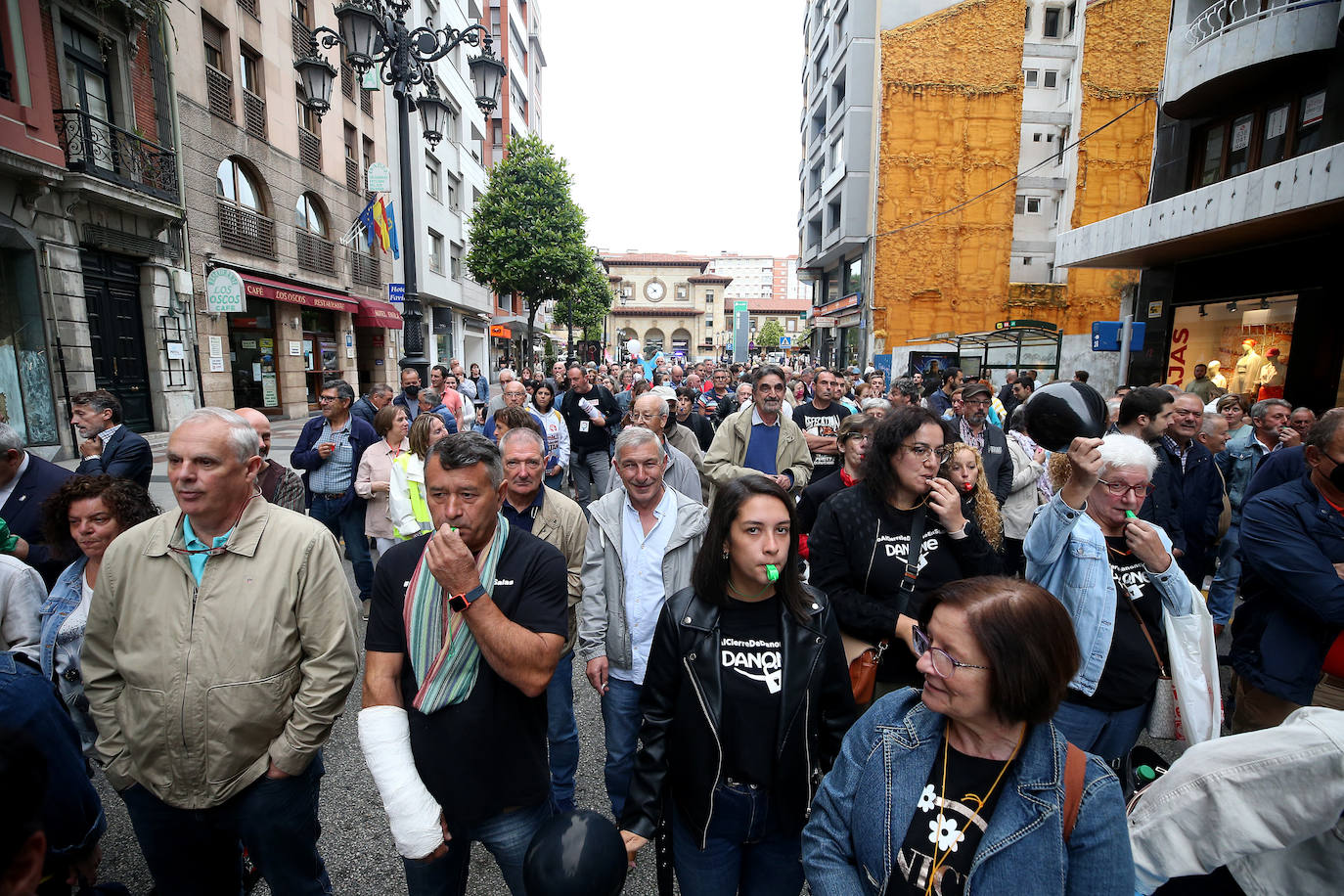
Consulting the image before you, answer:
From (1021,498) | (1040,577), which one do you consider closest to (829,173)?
(1021,498)

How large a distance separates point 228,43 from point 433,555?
2005cm

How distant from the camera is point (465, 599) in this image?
5.97 feet

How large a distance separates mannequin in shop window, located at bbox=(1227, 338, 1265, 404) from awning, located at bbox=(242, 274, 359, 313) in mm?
22185

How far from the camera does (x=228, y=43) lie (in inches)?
611

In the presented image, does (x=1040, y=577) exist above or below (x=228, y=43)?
below

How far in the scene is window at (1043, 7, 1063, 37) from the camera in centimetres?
3152

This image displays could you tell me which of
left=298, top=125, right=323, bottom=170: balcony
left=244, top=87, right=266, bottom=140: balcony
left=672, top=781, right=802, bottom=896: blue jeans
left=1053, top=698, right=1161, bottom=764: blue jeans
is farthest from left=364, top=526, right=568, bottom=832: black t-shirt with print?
left=298, top=125, right=323, bottom=170: balcony

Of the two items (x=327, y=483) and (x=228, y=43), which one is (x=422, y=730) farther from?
(x=228, y=43)

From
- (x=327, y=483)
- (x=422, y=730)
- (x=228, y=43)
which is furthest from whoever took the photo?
(x=228, y=43)

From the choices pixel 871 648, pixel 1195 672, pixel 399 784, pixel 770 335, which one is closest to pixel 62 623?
pixel 399 784

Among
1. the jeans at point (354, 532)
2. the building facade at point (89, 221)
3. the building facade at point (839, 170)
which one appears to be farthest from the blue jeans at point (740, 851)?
the building facade at point (839, 170)

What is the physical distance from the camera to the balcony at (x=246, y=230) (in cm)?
1547

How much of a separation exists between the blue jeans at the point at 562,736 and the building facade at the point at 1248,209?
1250 cm

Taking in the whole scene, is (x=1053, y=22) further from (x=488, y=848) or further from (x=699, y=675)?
(x=488, y=848)
